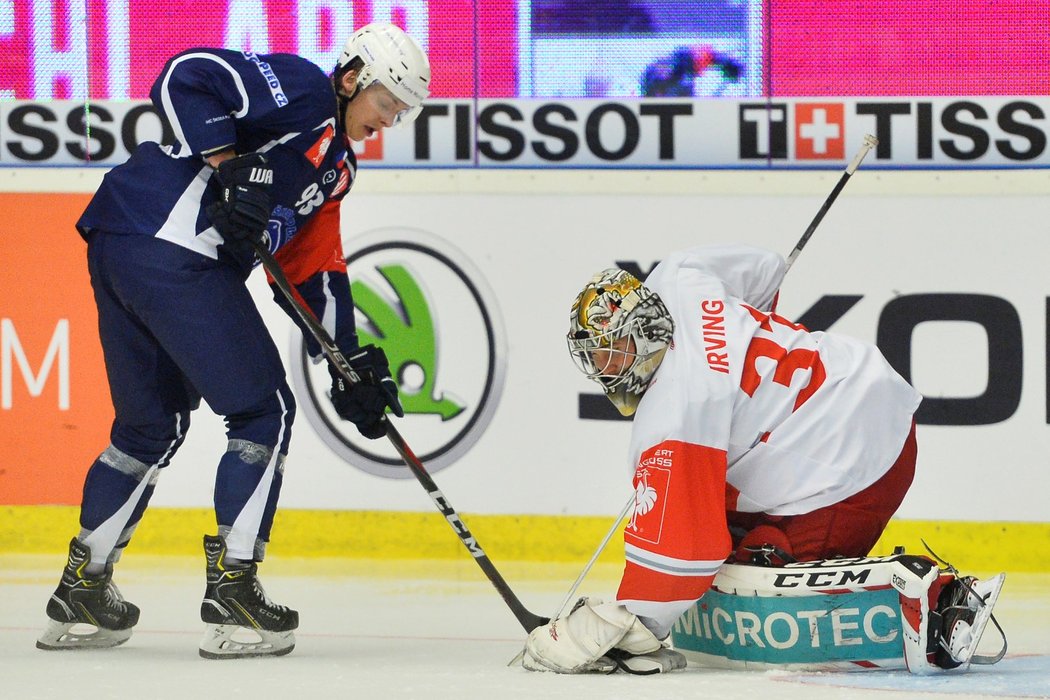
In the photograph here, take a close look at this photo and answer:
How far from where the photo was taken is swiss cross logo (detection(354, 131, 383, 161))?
4332mm

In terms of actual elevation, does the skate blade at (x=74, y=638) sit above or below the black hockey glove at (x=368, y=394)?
below

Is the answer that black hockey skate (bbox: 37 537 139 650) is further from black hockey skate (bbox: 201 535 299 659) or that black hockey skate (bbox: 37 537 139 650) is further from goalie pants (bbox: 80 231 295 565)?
black hockey skate (bbox: 201 535 299 659)

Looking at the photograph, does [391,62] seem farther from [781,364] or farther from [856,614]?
[856,614]

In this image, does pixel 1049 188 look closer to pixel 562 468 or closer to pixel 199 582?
pixel 562 468

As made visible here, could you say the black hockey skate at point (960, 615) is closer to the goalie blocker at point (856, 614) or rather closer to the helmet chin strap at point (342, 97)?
the goalie blocker at point (856, 614)

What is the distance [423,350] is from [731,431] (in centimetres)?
182

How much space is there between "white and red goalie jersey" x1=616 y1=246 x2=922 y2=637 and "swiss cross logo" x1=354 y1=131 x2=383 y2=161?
1.72 metres

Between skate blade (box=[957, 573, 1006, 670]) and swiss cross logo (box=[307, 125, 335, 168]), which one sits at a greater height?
swiss cross logo (box=[307, 125, 335, 168])

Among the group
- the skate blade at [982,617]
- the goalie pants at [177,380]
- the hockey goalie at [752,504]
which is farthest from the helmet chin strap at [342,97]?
the skate blade at [982,617]

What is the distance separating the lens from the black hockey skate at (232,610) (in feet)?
9.13

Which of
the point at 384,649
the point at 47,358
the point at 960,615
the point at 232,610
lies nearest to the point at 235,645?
the point at 232,610

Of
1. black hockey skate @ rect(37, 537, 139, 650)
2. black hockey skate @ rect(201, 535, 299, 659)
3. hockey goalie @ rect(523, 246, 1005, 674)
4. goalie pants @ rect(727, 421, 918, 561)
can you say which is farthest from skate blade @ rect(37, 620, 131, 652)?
goalie pants @ rect(727, 421, 918, 561)

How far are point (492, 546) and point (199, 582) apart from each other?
81 cm

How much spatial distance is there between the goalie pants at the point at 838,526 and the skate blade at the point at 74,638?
124 cm
